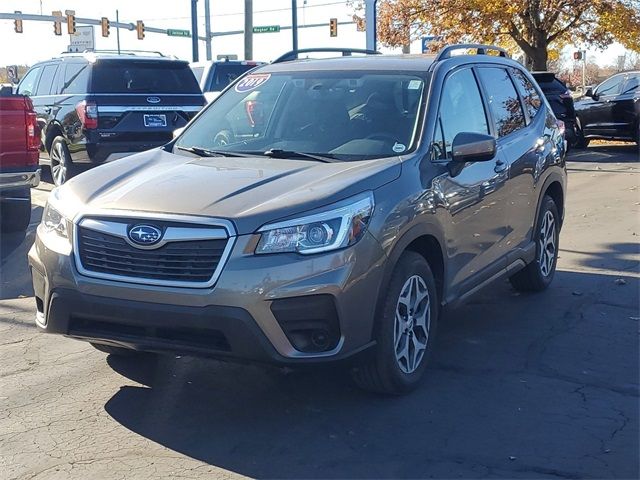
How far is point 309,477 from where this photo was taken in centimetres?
393

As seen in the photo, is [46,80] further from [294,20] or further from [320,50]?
[294,20]

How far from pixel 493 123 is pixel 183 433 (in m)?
3.08

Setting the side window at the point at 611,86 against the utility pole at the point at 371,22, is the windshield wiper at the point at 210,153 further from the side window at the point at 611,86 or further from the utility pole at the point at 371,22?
the side window at the point at 611,86

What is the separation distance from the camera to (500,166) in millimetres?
5984

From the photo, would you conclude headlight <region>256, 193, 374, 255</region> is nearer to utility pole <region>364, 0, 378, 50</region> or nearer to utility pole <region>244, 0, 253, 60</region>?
utility pole <region>364, 0, 378, 50</region>

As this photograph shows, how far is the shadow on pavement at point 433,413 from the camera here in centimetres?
408

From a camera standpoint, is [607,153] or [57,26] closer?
[607,153]

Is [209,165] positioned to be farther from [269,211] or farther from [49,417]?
[49,417]

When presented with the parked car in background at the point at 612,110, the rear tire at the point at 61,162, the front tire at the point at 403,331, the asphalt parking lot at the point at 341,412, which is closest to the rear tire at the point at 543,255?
the asphalt parking lot at the point at 341,412

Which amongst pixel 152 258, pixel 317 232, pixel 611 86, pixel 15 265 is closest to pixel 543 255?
pixel 317 232

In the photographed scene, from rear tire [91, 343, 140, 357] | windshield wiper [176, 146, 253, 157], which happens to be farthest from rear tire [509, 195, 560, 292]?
rear tire [91, 343, 140, 357]

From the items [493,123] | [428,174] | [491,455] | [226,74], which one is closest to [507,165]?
[493,123]

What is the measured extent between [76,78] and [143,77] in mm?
950

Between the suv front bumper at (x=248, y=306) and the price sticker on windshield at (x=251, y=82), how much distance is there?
212cm
